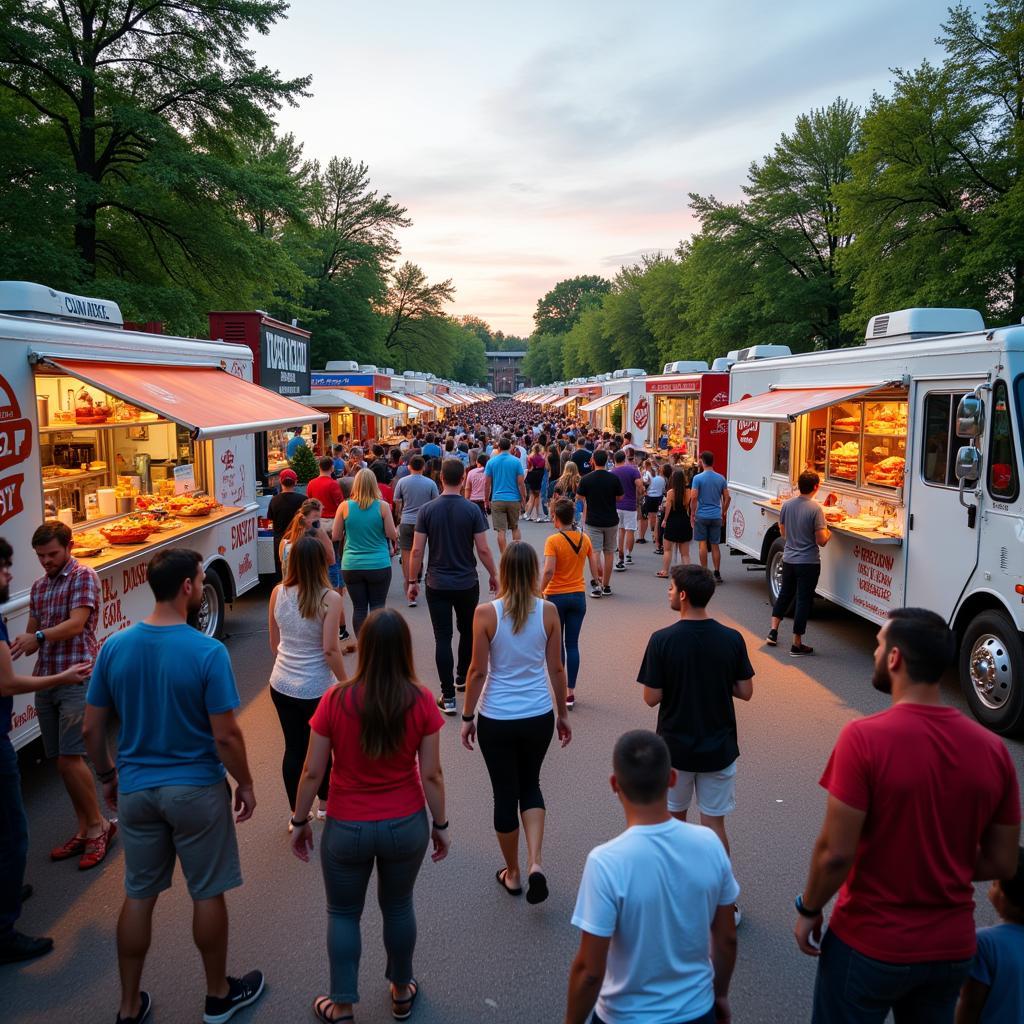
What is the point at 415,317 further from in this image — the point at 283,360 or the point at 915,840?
the point at 915,840

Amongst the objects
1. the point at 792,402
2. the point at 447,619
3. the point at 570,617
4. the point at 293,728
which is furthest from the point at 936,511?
the point at 293,728

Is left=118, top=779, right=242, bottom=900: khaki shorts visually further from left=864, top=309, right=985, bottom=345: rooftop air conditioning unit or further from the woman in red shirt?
left=864, top=309, right=985, bottom=345: rooftop air conditioning unit

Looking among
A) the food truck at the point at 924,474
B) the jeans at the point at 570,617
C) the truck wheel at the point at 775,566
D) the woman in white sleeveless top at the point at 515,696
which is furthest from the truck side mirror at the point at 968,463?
the woman in white sleeveless top at the point at 515,696

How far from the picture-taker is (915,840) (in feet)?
7.73

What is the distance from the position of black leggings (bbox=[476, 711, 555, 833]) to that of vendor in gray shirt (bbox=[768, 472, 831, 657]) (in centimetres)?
528

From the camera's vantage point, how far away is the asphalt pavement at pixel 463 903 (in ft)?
11.7

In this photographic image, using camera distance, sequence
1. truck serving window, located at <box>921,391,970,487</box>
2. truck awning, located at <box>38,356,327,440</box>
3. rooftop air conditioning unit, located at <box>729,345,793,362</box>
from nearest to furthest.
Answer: truck awning, located at <box>38,356,327,440</box> < truck serving window, located at <box>921,391,970,487</box> < rooftop air conditioning unit, located at <box>729,345,793,362</box>

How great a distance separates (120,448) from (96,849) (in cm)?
598

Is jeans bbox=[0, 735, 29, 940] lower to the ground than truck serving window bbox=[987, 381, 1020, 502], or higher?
lower

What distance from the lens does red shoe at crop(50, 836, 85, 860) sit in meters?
4.79

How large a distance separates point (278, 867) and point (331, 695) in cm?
210

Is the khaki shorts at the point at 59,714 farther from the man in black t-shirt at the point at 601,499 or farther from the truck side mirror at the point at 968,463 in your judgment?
the man in black t-shirt at the point at 601,499

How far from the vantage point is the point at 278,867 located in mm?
4691

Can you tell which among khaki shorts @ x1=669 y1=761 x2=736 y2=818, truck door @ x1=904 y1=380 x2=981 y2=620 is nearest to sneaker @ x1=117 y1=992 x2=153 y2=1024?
khaki shorts @ x1=669 y1=761 x2=736 y2=818
